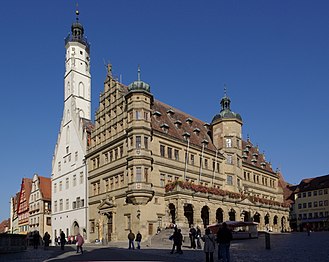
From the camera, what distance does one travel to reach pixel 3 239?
31141mm

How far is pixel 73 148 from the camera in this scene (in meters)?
66.1

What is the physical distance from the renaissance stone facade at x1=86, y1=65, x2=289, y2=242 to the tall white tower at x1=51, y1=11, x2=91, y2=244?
3.37 m

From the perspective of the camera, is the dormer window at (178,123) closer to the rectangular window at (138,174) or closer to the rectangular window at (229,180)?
the rectangular window at (229,180)

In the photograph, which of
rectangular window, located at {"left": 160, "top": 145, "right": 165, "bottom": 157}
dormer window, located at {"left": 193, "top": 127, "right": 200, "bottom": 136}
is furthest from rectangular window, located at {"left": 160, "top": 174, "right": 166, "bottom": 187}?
dormer window, located at {"left": 193, "top": 127, "right": 200, "bottom": 136}

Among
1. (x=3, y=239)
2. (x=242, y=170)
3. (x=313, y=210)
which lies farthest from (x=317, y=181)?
(x=3, y=239)

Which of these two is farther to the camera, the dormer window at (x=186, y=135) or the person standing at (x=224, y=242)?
the dormer window at (x=186, y=135)

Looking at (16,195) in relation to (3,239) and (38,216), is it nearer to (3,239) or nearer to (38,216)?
(38,216)

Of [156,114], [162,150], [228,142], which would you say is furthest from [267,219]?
[156,114]

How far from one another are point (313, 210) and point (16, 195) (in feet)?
232

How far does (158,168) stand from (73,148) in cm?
1891

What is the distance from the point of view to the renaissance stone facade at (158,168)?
163ft

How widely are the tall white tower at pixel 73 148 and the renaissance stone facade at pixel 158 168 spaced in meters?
3.37

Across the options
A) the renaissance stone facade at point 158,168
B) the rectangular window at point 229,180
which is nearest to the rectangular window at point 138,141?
the renaissance stone facade at point 158,168

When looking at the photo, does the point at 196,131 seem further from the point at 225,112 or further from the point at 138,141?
the point at 138,141
